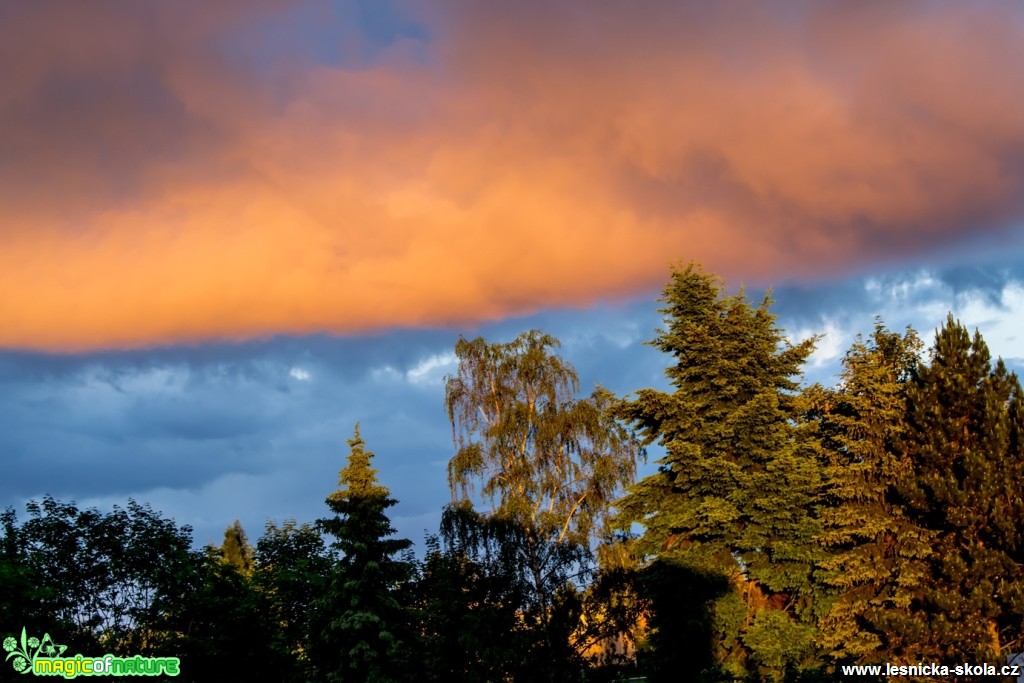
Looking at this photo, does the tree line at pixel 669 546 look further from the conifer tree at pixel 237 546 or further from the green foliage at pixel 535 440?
the conifer tree at pixel 237 546

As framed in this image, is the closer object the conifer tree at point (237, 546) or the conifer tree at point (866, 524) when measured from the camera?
the conifer tree at point (866, 524)

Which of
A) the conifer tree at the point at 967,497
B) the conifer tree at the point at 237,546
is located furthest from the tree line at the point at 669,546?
the conifer tree at the point at 237,546

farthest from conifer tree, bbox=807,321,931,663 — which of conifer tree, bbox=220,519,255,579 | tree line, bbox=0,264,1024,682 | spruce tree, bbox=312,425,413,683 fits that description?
conifer tree, bbox=220,519,255,579

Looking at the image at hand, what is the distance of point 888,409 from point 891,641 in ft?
27.6

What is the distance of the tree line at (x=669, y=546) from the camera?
31078mm

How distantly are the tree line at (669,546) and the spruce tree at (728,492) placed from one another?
0.09 m

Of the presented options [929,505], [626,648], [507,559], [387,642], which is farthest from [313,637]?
[929,505]

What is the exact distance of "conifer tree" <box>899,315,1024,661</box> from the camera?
29609mm

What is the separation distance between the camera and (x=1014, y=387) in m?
32.4

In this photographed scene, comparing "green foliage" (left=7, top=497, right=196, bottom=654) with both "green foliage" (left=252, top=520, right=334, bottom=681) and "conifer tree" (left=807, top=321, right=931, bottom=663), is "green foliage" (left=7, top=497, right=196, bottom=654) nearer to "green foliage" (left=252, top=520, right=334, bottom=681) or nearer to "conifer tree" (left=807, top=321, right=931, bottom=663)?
"green foliage" (left=252, top=520, right=334, bottom=681)

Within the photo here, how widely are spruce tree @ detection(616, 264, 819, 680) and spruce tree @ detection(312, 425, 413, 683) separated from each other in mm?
9959

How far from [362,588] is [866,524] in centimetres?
1919

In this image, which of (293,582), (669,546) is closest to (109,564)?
(293,582)

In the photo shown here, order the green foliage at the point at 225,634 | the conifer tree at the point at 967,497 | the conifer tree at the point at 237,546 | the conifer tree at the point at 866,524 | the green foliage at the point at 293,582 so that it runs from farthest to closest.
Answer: the conifer tree at the point at 237,546
the green foliage at the point at 293,582
the green foliage at the point at 225,634
the conifer tree at the point at 866,524
the conifer tree at the point at 967,497
